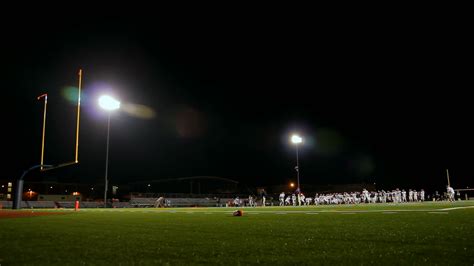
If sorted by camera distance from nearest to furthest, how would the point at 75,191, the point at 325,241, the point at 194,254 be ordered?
the point at 194,254 < the point at 325,241 < the point at 75,191

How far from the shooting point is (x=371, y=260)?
10.3 feet

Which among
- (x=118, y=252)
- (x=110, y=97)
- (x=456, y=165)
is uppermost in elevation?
(x=110, y=97)

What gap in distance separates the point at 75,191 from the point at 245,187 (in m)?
34.7

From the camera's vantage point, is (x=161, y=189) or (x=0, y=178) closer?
(x=0, y=178)

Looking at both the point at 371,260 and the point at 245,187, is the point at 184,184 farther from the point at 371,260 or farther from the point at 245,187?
the point at 371,260

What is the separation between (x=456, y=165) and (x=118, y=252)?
58498 millimetres

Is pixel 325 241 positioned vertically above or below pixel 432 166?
below

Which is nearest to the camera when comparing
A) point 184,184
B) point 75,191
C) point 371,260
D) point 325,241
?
point 371,260

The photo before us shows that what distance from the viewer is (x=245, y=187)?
3305 inches

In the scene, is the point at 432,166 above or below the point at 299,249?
above

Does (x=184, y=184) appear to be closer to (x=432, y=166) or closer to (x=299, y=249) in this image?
(x=432, y=166)

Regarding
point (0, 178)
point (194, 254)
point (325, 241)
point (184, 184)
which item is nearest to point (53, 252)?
point (194, 254)

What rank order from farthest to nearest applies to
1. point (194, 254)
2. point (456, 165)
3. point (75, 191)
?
1. point (75, 191)
2. point (456, 165)
3. point (194, 254)

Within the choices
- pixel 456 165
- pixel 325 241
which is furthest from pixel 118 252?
pixel 456 165
